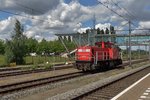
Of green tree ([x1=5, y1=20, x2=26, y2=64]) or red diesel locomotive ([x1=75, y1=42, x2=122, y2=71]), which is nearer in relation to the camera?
red diesel locomotive ([x1=75, y1=42, x2=122, y2=71])

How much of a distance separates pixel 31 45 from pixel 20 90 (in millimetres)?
118515

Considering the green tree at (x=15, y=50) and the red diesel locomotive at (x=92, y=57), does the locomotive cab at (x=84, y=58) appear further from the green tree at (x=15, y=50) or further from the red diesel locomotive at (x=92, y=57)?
the green tree at (x=15, y=50)

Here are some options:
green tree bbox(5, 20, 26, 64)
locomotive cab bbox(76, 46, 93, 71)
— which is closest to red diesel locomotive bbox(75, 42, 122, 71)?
locomotive cab bbox(76, 46, 93, 71)

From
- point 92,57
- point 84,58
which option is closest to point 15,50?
point 84,58

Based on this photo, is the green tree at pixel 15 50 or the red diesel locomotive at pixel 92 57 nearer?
the red diesel locomotive at pixel 92 57

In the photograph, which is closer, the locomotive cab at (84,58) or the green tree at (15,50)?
the locomotive cab at (84,58)

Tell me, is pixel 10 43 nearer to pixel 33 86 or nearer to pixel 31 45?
pixel 33 86

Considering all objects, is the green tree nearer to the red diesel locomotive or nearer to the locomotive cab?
the red diesel locomotive

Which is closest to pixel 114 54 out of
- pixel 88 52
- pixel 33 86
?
pixel 88 52

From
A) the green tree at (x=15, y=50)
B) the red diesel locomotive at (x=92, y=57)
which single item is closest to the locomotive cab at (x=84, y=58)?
the red diesel locomotive at (x=92, y=57)

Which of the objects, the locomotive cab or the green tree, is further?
the green tree

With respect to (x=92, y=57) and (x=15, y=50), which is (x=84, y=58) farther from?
(x=15, y=50)

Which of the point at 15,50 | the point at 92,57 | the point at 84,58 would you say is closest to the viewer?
the point at 92,57

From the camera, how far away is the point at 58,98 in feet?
44.8
